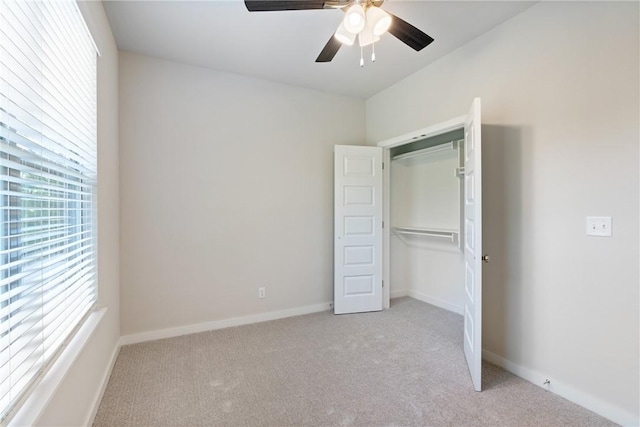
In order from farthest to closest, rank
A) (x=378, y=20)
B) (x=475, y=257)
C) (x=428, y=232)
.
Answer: (x=428, y=232) → (x=475, y=257) → (x=378, y=20)

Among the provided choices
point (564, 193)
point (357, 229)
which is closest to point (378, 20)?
point (564, 193)

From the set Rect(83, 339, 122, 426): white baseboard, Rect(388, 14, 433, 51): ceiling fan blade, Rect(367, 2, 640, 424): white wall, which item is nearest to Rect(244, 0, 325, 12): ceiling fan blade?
Rect(388, 14, 433, 51): ceiling fan blade

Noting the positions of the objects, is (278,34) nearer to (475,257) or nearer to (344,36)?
(344,36)

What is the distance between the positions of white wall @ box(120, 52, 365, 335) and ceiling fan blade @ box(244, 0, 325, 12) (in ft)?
5.66

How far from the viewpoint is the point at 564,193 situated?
2.07 m

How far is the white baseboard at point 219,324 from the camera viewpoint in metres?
2.91

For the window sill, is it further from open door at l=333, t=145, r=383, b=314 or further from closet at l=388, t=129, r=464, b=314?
closet at l=388, t=129, r=464, b=314

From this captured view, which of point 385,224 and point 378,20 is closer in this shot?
point 378,20

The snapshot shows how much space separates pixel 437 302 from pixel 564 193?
228 centimetres

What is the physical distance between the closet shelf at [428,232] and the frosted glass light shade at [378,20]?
2.50 metres

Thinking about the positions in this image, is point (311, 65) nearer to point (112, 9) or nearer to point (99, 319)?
point (112, 9)

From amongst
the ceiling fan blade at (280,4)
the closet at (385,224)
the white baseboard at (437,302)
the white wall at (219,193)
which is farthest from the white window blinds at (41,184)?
the white baseboard at (437,302)

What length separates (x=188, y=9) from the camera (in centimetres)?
224

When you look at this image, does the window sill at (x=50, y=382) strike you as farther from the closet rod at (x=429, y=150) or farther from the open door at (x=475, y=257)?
the closet rod at (x=429, y=150)
